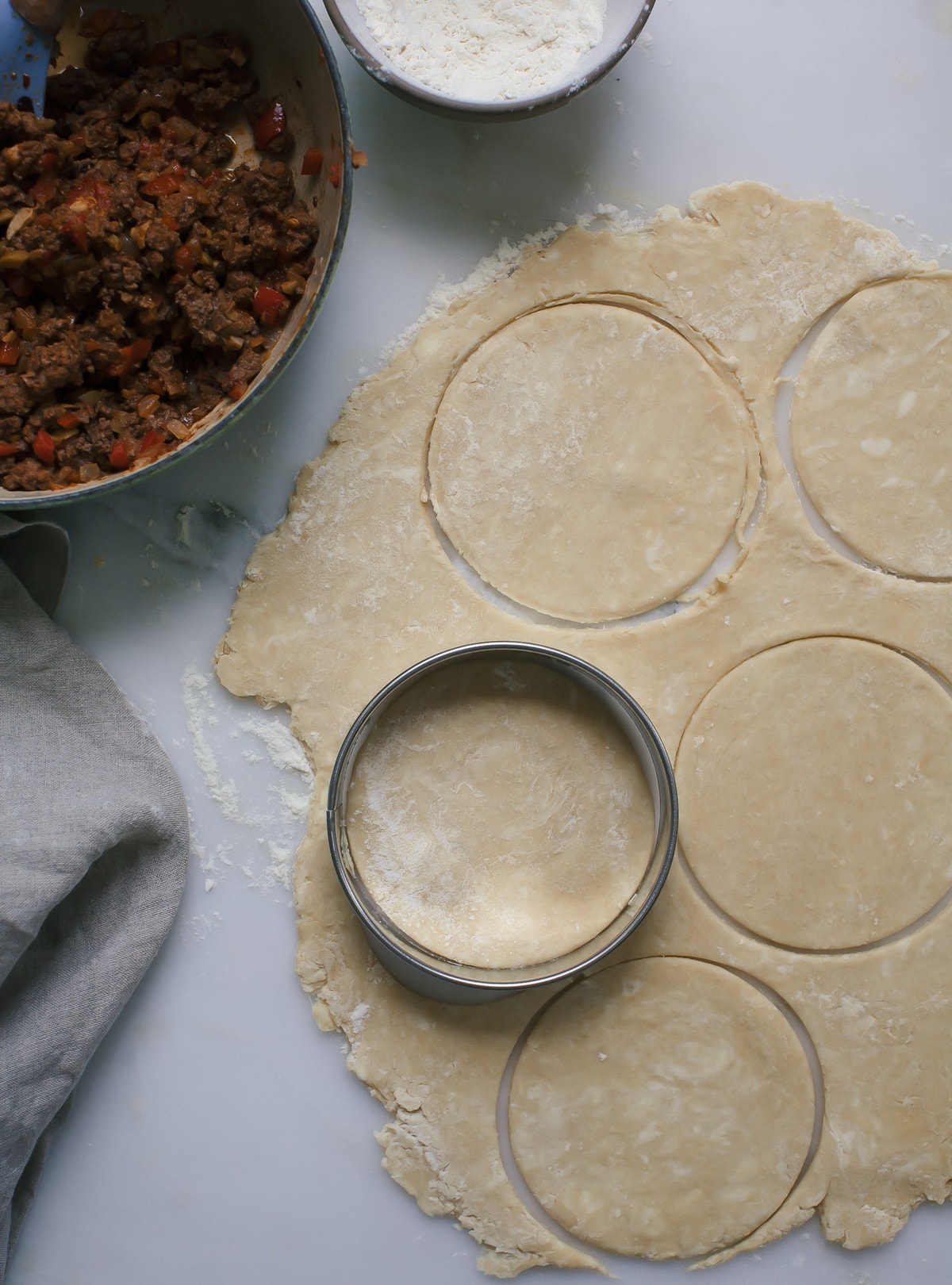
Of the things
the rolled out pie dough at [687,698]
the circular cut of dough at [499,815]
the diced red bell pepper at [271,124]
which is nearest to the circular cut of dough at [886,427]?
the rolled out pie dough at [687,698]

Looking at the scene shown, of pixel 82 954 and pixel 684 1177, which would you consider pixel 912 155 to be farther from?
pixel 82 954

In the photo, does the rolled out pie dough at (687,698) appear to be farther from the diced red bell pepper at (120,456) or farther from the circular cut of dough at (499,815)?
the diced red bell pepper at (120,456)

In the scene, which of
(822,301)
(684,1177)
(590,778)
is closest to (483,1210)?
(684,1177)

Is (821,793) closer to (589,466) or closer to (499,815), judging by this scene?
(499,815)

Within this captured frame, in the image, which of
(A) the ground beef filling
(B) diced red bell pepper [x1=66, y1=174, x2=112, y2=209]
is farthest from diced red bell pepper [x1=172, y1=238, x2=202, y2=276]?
(B) diced red bell pepper [x1=66, y1=174, x2=112, y2=209]

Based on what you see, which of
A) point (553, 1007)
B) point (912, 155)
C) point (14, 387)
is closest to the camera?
point (14, 387)

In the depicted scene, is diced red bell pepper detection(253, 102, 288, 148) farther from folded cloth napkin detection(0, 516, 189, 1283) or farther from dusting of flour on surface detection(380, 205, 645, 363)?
folded cloth napkin detection(0, 516, 189, 1283)

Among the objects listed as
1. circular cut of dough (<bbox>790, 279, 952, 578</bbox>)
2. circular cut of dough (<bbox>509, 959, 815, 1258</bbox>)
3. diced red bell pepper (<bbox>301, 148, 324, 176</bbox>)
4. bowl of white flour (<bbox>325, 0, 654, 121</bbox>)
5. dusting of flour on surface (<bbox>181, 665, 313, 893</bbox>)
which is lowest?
circular cut of dough (<bbox>509, 959, 815, 1258</bbox>)
